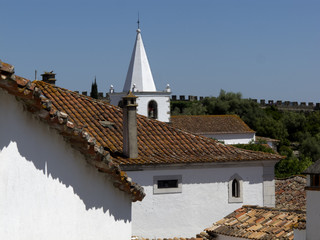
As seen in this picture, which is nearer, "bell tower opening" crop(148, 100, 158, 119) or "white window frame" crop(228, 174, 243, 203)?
"white window frame" crop(228, 174, 243, 203)

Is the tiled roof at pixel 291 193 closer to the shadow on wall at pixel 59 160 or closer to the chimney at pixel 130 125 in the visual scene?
the chimney at pixel 130 125

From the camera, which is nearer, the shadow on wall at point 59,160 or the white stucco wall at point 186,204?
the shadow on wall at point 59,160

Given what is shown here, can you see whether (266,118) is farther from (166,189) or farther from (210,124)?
(166,189)

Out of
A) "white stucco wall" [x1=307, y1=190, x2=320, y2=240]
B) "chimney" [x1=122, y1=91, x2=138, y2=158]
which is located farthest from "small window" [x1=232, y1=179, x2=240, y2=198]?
"white stucco wall" [x1=307, y1=190, x2=320, y2=240]

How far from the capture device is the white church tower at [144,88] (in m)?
52.1

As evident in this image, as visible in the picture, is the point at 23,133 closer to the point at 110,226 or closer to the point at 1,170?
the point at 1,170

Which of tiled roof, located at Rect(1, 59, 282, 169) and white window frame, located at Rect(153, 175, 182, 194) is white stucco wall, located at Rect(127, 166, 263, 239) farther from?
tiled roof, located at Rect(1, 59, 282, 169)

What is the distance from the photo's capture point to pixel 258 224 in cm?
1759

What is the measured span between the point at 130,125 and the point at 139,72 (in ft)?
116

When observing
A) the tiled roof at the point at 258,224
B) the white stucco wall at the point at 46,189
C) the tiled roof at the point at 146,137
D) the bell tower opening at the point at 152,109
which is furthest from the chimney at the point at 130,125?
the bell tower opening at the point at 152,109

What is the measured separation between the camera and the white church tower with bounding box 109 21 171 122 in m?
52.1

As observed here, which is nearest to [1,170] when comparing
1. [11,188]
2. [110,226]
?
[11,188]

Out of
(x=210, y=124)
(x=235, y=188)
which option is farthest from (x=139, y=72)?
(x=235, y=188)

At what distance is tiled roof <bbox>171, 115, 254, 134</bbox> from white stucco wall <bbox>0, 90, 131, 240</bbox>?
213 feet
